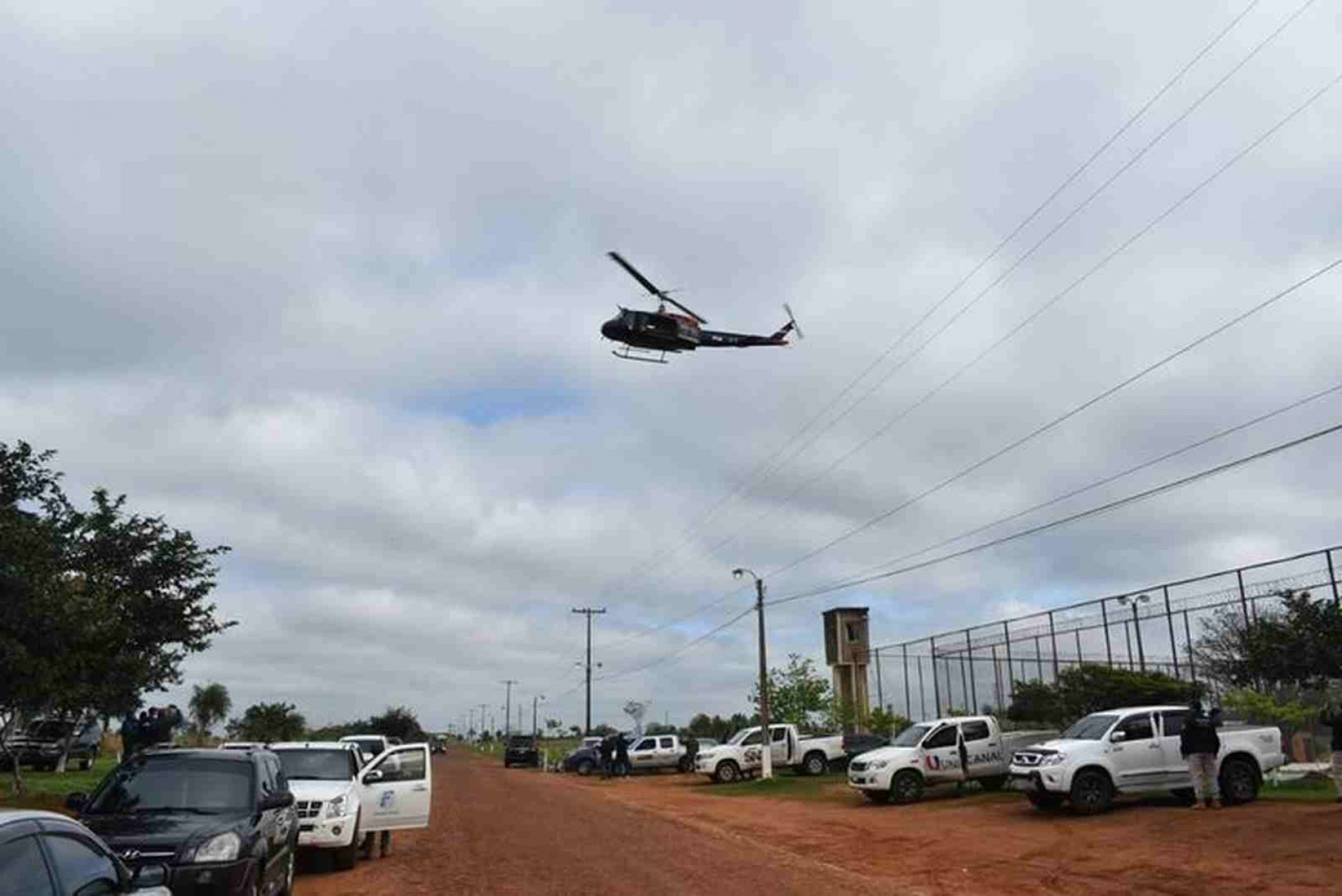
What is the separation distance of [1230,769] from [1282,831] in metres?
4.45

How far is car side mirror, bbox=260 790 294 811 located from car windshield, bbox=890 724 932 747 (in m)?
20.0

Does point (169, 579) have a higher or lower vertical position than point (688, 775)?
higher

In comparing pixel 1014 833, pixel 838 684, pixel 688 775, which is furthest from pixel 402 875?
pixel 838 684

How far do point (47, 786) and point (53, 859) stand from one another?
26477mm

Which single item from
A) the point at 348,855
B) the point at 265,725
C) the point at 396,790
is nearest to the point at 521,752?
the point at 265,725

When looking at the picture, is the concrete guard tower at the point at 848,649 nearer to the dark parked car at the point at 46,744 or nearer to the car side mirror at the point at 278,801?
the dark parked car at the point at 46,744

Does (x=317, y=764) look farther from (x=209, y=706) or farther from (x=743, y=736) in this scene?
(x=209, y=706)

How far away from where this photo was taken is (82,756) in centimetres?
4072

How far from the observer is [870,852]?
18.9 m

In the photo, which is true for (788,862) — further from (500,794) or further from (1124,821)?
(500,794)

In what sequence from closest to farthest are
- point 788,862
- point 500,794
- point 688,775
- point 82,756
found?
point 788,862 < point 500,794 < point 82,756 < point 688,775

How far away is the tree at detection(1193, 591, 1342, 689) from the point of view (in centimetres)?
2267

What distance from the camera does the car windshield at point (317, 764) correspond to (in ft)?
53.4

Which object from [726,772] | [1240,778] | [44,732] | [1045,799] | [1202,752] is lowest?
[1045,799]
